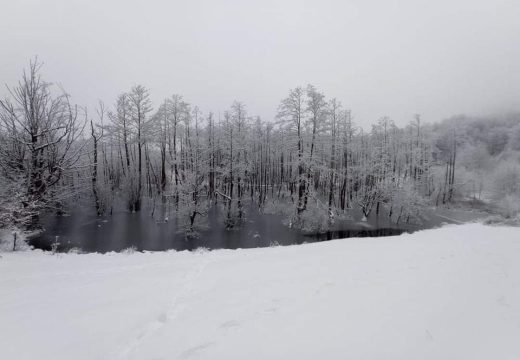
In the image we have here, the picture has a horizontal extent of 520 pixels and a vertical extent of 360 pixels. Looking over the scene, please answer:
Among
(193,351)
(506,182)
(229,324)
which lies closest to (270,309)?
(229,324)

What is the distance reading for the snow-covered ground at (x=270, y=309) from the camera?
10.3ft

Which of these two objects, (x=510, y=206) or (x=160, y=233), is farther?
(x=510, y=206)

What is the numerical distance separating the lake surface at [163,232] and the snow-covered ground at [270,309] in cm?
1068

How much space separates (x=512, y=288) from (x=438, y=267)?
56.1 inches

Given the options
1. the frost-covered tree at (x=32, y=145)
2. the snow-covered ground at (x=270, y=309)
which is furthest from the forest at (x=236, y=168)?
the snow-covered ground at (x=270, y=309)

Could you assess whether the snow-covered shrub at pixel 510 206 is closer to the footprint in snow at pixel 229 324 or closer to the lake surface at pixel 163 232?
the lake surface at pixel 163 232

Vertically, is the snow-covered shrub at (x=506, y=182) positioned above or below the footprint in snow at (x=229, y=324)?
above

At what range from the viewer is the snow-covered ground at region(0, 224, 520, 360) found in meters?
3.13

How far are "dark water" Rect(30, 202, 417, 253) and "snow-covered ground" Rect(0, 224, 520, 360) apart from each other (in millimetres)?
10721

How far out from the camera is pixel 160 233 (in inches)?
794

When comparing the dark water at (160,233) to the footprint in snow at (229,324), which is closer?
the footprint in snow at (229,324)

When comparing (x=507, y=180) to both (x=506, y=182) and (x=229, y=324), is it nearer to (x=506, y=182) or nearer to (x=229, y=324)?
(x=506, y=182)

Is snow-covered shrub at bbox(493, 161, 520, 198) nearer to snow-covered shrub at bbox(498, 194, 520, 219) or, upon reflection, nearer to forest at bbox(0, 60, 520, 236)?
forest at bbox(0, 60, 520, 236)

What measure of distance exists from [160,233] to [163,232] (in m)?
0.29
